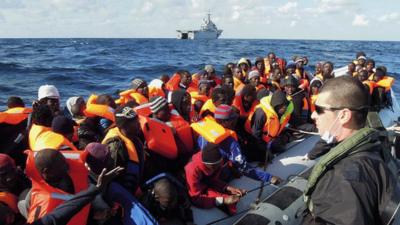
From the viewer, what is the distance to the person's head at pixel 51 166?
7.84ft

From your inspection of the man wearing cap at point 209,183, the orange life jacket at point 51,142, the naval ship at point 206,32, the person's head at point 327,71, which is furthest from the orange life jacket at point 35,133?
the naval ship at point 206,32

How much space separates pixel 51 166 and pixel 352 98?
1.87 metres

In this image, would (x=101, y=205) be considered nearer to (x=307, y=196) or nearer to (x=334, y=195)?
(x=307, y=196)

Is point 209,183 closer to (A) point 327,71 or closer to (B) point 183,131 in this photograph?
(B) point 183,131

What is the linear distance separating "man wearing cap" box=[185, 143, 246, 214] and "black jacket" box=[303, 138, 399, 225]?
5.16ft

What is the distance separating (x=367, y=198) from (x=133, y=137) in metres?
2.12

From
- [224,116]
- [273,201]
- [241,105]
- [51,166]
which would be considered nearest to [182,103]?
[224,116]

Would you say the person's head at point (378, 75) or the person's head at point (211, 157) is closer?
the person's head at point (211, 157)

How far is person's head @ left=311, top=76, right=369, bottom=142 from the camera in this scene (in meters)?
1.73

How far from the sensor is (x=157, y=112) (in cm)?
393

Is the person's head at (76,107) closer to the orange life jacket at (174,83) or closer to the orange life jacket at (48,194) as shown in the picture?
the orange life jacket at (48,194)

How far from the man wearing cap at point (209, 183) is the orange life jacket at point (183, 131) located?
0.56 metres

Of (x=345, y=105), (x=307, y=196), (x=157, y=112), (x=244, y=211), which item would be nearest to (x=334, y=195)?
(x=307, y=196)

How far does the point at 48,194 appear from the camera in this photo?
96.8 inches
